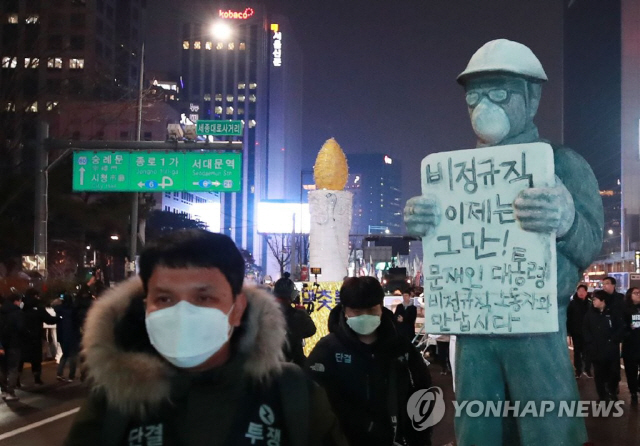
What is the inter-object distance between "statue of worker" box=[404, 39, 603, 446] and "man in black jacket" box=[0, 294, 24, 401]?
436 inches

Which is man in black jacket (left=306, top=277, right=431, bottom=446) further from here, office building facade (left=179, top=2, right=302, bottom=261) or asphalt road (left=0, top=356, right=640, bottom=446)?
office building facade (left=179, top=2, right=302, bottom=261)

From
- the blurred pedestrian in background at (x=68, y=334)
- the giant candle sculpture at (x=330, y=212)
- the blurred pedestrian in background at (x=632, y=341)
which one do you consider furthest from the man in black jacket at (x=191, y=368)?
the giant candle sculpture at (x=330, y=212)

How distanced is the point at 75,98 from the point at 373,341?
113ft

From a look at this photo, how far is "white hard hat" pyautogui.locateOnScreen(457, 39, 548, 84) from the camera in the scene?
15.2 feet

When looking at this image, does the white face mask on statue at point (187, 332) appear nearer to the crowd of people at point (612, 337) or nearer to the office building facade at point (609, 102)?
the crowd of people at point (612, 337)

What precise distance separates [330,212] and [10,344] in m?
12.7

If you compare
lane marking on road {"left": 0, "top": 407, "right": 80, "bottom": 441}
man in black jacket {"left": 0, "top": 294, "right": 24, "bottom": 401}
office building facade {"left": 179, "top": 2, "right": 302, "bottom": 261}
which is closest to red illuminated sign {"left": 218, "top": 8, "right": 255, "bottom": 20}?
office building facade {"left": 179, "top": 2, "right": 302, "bottom": 261}

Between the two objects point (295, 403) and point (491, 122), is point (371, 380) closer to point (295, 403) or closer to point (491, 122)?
point (491, 122)

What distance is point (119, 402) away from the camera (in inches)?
98.4

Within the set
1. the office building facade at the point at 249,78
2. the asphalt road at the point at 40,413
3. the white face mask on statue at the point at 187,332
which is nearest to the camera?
the white face mask on statue at the point at 187,332

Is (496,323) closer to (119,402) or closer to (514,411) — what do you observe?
(514,411)

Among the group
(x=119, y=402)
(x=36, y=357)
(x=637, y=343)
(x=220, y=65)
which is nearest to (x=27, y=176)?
(x=36, y=357)

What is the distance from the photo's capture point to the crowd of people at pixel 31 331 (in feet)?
46.7

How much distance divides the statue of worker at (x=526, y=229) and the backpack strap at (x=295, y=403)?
206 centimetres
